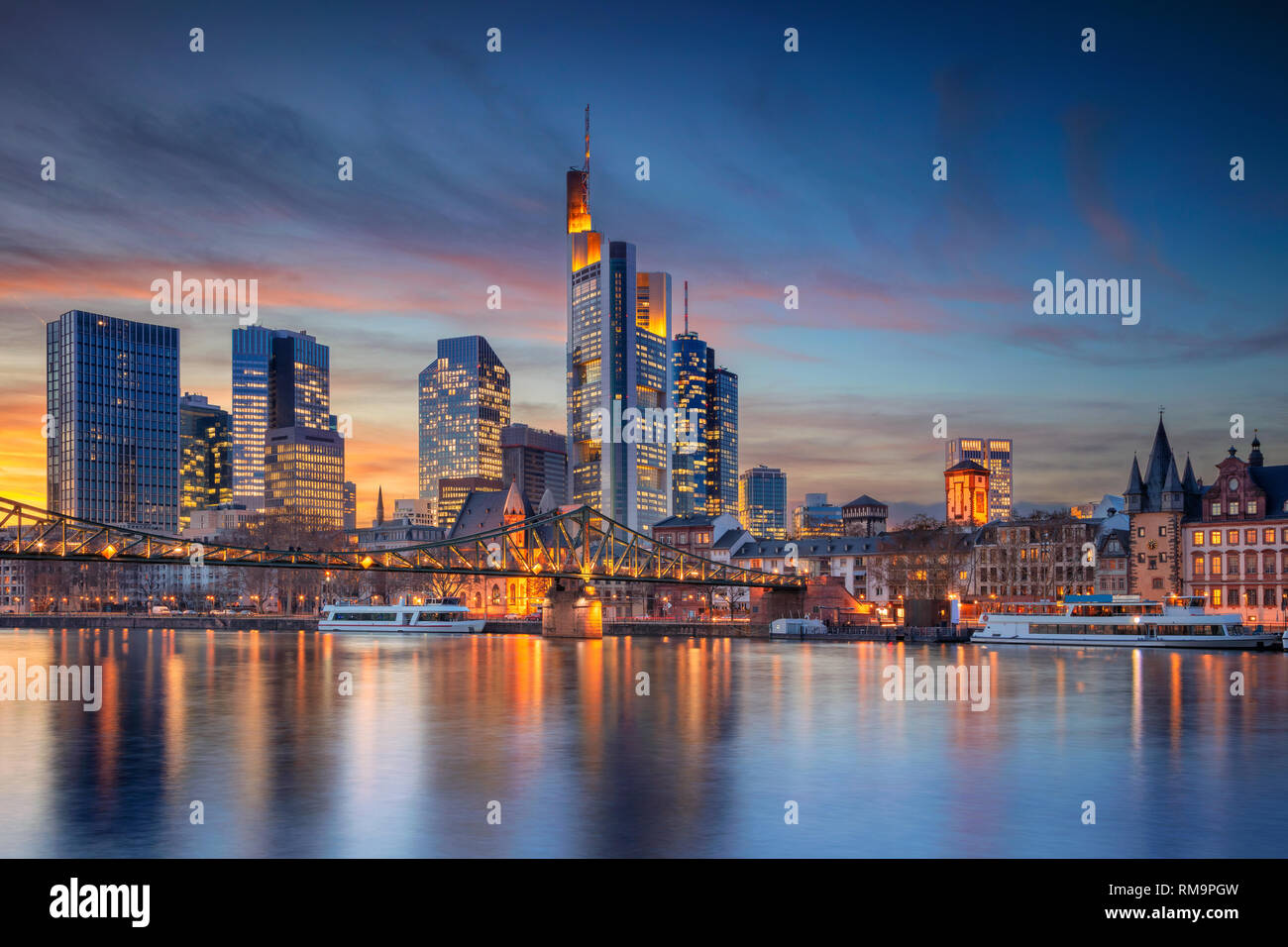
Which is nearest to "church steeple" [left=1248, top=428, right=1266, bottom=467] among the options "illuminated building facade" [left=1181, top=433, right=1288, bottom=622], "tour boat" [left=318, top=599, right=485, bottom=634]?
"illuminated building facade" [left=1181, top=433, right=1288, bottom=622]

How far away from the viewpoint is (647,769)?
107 feet

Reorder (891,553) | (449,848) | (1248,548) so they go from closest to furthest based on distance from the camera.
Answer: (449,848)
(1248,548)
(891,553)

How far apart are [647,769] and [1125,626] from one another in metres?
81.2

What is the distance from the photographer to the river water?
23.9 metres

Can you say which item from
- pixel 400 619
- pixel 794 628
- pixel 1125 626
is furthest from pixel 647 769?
pixel 400 619

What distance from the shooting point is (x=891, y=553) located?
147 m

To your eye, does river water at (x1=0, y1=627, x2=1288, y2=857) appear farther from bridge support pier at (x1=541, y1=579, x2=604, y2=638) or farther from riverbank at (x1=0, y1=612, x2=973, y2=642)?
bridge support pier at (x1=541, y1=579, x2=604, y2=638)

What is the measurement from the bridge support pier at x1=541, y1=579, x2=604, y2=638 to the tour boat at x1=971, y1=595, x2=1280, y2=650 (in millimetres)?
42966

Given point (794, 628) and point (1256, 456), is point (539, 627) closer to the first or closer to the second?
point (794, 628)

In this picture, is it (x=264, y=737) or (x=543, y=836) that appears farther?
(x=264, y=737)

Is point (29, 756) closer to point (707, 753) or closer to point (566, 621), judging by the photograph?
point (707, 753)

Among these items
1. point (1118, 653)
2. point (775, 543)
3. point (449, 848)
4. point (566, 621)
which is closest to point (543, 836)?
point (449, 848)

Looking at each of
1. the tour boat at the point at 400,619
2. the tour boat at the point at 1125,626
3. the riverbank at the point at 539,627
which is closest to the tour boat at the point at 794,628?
the riverbank at the point at 539,627
